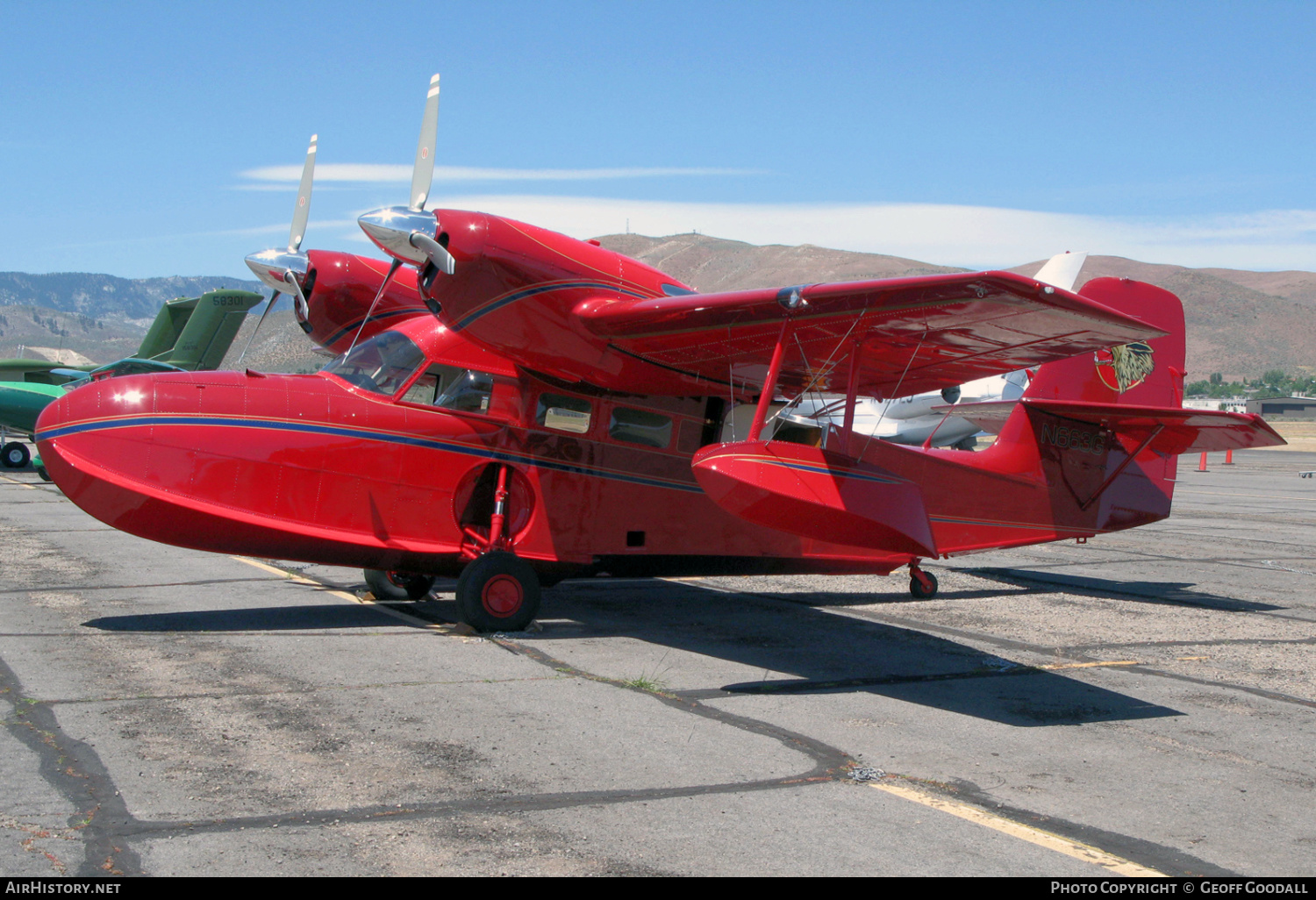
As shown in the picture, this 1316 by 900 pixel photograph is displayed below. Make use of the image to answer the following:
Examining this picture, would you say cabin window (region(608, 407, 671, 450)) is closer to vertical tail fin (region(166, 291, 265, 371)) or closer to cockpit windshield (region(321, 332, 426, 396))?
cockpit windshield (region(321, 332, 426, 396))

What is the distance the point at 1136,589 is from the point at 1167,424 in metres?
2.78

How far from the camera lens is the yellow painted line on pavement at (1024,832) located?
450cm

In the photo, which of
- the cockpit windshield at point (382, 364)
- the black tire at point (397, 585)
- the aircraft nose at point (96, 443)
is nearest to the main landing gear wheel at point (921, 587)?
the black tire at point (397, 585)

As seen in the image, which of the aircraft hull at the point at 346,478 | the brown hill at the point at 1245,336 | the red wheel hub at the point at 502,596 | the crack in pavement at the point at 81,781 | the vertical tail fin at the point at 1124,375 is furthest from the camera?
the brown hill at the point at 1245,336

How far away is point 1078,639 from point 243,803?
772 cm

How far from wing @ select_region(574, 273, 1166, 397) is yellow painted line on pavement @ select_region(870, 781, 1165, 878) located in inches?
131

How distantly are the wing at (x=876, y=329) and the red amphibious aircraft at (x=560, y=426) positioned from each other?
0.03 m

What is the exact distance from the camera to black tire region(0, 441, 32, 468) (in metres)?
30.5

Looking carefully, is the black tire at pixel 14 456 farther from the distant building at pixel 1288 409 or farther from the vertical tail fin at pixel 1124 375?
the distant building at pixel 1288 409

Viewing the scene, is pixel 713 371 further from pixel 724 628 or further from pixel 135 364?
pixel 135 364

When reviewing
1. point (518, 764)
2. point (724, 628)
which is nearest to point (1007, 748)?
point (518, 764)

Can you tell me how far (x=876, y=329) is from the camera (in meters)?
8.55

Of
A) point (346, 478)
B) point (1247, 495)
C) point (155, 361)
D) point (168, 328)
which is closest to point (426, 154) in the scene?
point (346, 478)

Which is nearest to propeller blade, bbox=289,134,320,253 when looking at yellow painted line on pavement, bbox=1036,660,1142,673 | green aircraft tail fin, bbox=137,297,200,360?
yellow painted line on pavement, bbox=1036,660,1142,673
